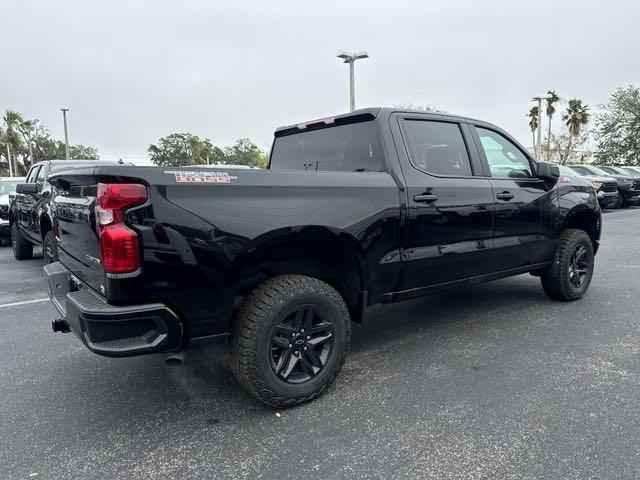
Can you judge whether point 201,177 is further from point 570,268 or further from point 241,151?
point 241,151

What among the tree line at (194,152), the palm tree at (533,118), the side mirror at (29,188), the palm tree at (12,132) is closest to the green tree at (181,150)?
the tree line at (194,152)

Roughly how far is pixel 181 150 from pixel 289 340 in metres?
63.9

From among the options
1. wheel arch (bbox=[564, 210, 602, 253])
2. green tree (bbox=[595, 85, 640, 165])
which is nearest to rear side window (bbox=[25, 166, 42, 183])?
wheel arch (bbox=[564, 210, 602, 253])

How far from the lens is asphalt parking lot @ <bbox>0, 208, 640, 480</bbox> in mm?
2352

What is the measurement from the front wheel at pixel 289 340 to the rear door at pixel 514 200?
1874 mm

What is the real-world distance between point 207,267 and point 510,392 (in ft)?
6.66

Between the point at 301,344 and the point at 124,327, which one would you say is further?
the point at 301,344

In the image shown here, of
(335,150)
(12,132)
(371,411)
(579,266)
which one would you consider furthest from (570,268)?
(12,132)

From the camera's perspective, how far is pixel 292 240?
2.88 m

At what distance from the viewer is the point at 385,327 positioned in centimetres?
444

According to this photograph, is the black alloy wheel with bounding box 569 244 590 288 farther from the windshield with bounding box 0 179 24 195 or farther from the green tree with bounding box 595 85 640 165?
the green tree with bounding box 595 85 640 165

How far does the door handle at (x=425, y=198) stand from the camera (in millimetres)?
3458

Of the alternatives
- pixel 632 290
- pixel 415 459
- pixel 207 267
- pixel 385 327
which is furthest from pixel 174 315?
pixel 632 290

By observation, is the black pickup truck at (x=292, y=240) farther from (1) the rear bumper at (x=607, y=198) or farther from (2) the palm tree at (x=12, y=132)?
(2) the palm tree at (x=12, y=132)
